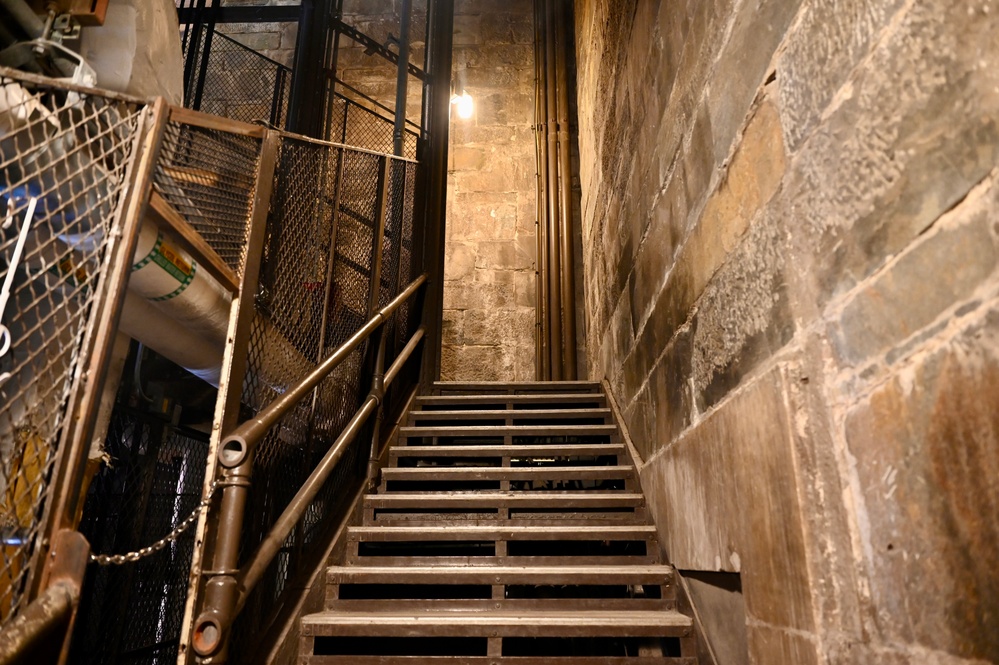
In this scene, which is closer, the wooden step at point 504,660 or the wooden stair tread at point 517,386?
the wooden step at point 504,660

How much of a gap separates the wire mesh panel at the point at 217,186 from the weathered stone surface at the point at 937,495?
1713mm

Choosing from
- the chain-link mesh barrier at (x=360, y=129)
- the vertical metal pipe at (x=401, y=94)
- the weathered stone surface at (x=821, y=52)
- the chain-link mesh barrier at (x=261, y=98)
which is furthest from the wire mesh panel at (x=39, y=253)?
the chain-link mesh barrier at (x=261, y=98)

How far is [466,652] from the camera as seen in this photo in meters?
2.47

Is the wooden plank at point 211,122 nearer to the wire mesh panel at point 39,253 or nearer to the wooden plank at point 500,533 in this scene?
the wire mesh panel at point 39,253

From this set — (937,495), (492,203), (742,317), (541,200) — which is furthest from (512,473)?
(492,203)

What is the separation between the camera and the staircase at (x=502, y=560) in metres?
1.79

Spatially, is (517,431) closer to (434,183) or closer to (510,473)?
(510,473)

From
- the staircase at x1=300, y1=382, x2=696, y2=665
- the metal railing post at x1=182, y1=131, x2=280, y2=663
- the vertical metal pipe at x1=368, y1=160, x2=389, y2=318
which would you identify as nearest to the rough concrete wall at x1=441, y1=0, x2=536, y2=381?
the staircase at x1=300, y1=382, x2=696, y2=665

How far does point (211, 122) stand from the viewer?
1.66 metres

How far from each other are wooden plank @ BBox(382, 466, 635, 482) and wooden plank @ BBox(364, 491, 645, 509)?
4.7 inches

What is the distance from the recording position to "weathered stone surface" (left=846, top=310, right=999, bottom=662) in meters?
0.67

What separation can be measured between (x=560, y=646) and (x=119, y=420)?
2.56 metres

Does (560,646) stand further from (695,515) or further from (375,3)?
(375,3)

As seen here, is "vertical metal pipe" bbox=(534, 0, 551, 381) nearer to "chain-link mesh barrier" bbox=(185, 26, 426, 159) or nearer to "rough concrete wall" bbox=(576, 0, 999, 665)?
"chain-link mesh barrier" bbox=(185, 26, 426, 159)
